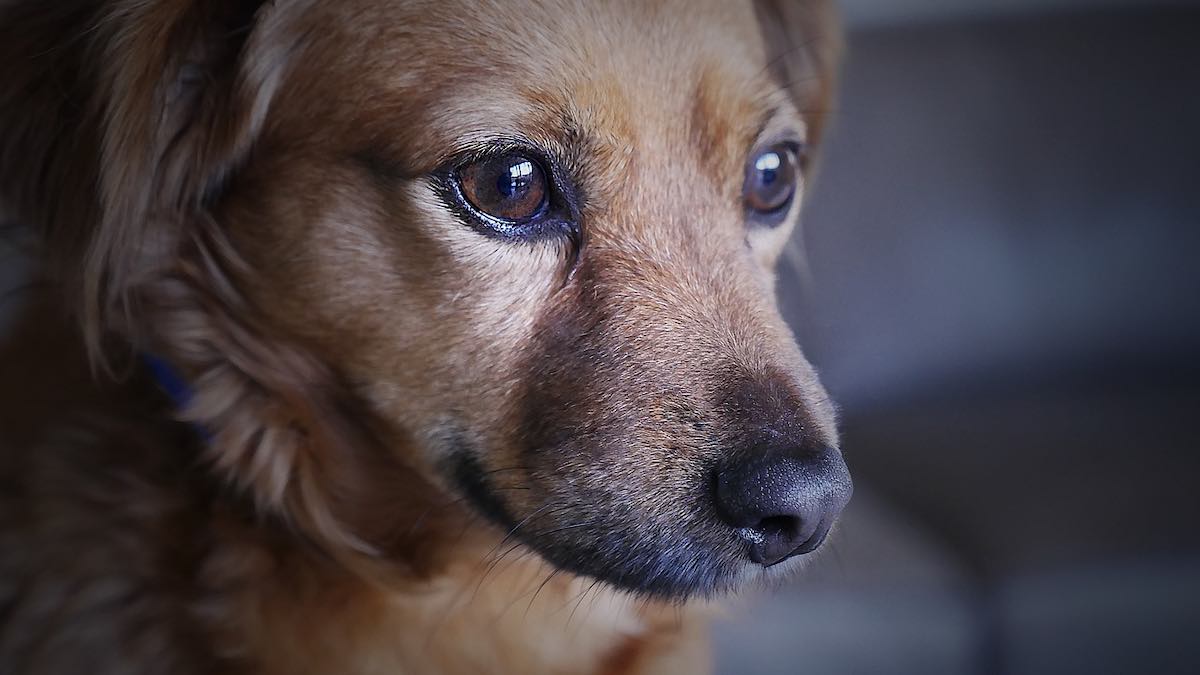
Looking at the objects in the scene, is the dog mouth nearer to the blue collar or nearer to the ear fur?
the ear fur

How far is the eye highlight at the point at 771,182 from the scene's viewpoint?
1.14m

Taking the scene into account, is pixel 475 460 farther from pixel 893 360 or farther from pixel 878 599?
pixel 893 360

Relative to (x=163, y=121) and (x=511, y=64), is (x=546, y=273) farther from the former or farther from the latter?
(x=163, y=121)

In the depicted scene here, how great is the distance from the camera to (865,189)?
6.88 ft

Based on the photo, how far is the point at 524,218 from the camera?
955 millimetres

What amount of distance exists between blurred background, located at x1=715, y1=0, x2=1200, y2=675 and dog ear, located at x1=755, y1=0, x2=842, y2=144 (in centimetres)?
34

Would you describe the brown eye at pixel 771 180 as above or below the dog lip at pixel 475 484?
above

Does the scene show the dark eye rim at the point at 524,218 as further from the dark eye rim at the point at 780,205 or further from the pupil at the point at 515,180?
the dark eye rim at the point at 780,205

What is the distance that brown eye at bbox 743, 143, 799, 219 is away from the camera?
3.74 feet

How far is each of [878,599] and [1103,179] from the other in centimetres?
114

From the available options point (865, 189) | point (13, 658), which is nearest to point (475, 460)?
point (13, 658)

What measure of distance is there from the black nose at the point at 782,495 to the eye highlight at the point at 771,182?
379mm

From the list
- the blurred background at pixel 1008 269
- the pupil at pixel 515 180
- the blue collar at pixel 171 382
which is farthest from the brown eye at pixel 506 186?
the blurred background at pixel 1008 269

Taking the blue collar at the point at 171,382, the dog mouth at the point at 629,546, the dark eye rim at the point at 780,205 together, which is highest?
the dark eye rim at the point at 780,205
